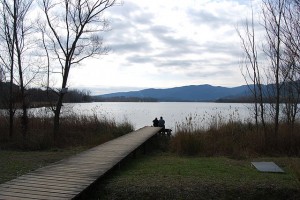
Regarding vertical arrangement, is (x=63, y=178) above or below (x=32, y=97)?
below

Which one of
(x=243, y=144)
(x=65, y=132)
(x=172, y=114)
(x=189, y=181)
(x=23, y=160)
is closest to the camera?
(x=189, y=181)

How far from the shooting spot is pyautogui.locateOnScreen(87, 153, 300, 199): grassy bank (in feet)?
19.6

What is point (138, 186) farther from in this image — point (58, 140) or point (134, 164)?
point (58, 140)

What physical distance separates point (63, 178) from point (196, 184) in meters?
2.20

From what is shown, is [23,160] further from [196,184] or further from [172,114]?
[172,114]

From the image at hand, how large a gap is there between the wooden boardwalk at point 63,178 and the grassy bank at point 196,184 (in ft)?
0.89

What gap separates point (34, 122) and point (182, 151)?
6982 mm

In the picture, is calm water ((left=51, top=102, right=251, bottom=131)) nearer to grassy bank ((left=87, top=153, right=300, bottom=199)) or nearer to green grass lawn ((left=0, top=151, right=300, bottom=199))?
green grass lawn ((left=0, top=151, right=300, bottom=199))

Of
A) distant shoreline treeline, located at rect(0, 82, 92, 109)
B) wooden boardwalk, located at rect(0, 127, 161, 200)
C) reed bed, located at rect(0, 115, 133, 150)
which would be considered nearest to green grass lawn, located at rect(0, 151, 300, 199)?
wooden boardwalk, located at rect(0, 127, 161, 200)

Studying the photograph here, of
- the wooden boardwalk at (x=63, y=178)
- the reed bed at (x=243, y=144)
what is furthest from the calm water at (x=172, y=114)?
the wooden boardwalk at (x=63, y=178)

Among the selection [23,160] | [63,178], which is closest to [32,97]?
[23,160]

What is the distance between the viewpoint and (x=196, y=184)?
6316 mm

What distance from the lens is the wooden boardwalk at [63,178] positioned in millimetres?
4988

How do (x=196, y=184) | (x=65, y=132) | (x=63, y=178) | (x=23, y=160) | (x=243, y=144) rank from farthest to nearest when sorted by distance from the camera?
(x=65, y=132)
(x=243, y=144)
(x=23, y=160)
(x=196, y=184)
(x=63, y=178)
